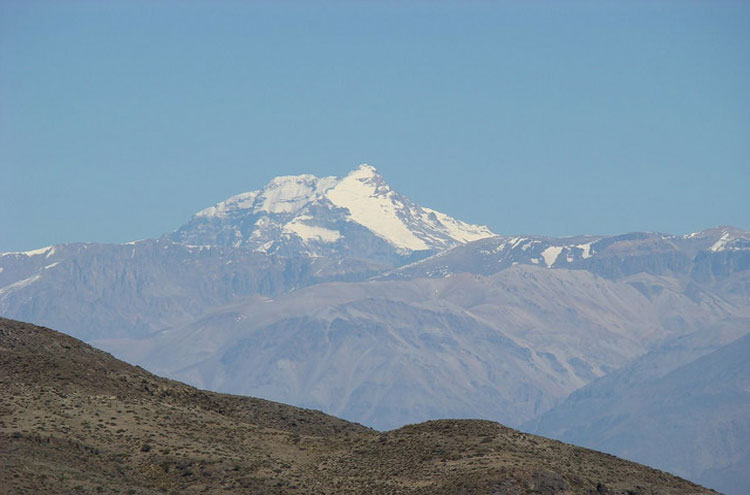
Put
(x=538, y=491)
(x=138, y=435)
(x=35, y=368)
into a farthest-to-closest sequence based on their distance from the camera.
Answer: (x=35, y=368) → (x=138, y=435) → (x=538, y=491)

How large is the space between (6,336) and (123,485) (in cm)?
2725

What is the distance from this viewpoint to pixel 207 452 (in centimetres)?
8650

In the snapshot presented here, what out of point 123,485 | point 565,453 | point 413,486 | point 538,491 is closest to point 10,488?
point 123,485

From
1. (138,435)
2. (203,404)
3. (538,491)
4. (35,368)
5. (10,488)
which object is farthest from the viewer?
(203,404)

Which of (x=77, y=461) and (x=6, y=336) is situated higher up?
(x=6, y=336)

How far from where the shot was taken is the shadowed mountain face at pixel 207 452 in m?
79.3

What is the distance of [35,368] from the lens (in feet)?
316

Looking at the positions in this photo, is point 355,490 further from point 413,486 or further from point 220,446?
point 220,446

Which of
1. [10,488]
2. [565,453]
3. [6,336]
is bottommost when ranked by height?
[10,488]

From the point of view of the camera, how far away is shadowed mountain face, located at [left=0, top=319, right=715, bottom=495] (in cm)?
7931

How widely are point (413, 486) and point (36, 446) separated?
2269 centimetres

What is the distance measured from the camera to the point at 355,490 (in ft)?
268

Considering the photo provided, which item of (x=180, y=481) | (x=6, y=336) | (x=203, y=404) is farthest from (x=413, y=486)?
(x=6, y=336)

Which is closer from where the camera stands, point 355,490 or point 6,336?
point 355,490
